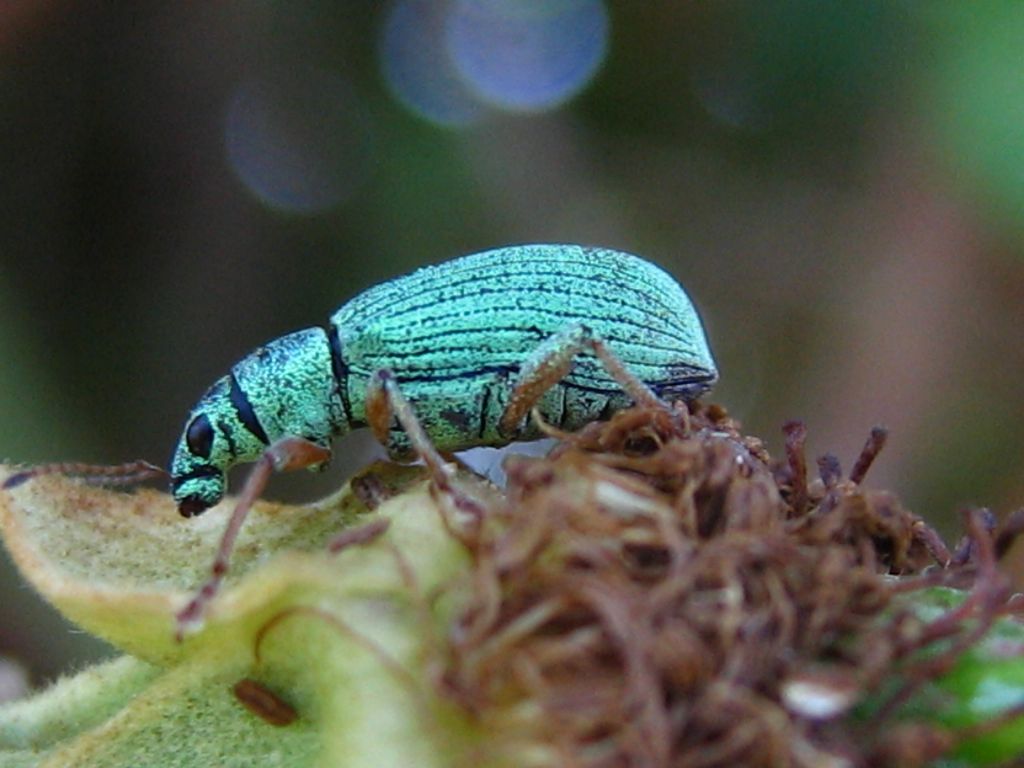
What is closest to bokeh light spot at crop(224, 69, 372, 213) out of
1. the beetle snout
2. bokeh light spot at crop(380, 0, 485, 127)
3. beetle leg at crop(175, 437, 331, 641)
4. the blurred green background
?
the blurred green background

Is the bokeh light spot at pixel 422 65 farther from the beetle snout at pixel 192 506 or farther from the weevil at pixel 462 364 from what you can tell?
the beetle snout at pixel 192 506

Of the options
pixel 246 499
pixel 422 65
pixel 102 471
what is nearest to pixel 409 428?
pixel 246 499

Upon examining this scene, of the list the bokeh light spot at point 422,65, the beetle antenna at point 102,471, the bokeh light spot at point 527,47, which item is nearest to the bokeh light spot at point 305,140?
the bokeh light spot at point 422,65

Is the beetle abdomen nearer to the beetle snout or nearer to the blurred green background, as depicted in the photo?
the beetle snout

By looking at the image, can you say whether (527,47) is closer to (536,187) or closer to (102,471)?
(536,187)

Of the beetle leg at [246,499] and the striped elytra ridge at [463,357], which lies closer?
the beetle leg at [246,499]

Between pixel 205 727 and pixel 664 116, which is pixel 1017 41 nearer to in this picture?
pixel 664 116
